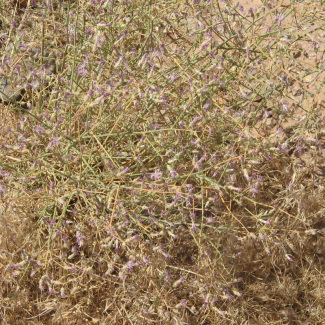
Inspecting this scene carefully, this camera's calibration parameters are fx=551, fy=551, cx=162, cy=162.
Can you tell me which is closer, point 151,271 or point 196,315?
point 151,271

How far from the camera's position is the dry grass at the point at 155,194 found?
255cm

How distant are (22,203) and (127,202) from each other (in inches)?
24.3

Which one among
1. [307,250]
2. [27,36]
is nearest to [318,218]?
[307,250]

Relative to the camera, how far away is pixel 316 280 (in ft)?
9.57

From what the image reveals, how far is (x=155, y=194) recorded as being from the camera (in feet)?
8.32

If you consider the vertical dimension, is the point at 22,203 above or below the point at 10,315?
above

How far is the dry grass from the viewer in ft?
8.36

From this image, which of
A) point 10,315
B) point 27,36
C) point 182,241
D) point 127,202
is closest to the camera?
point 127,202

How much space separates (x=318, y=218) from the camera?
3.00 metres

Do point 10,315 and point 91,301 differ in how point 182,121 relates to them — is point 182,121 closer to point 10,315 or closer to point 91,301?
point 91,301

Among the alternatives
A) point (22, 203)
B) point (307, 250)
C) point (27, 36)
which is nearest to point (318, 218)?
point (307, 250)

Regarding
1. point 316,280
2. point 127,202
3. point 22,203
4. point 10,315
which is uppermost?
point 127,202

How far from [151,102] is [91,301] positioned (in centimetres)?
105

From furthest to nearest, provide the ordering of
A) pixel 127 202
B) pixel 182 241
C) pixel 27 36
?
pixel 27 36 → pixel 182 241 → pixel 127 202
